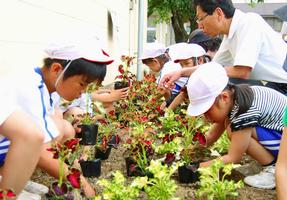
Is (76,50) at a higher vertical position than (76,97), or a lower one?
higher

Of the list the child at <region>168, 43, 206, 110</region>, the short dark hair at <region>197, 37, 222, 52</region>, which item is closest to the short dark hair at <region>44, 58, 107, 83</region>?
the child at <region>168, 43, 206, 110</region>

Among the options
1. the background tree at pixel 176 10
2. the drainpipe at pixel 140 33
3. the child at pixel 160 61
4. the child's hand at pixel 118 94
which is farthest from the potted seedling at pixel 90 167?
the background tree at pixel 176 10

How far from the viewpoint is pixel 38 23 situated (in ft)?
11.3

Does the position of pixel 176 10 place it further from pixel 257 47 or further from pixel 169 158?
pixel 169 158

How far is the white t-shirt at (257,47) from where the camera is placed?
9.63 feet

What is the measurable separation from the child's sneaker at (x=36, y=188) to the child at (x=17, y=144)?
554mm

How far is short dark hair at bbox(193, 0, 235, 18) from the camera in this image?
3.02 m

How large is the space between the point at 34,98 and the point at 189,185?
3.60 ft

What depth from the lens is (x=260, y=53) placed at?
307 cm

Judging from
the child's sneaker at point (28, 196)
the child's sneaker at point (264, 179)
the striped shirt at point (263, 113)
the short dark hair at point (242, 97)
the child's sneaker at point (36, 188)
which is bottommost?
the child's sneaker at point (264, 179)

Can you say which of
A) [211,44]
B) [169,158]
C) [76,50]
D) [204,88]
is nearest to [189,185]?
[169,158]

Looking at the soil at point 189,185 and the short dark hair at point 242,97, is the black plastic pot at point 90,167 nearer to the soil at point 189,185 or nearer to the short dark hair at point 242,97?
the soil at point 189,185

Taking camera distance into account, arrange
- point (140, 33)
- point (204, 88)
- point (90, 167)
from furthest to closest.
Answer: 1. point (140, 33)
2. point (90, 167)
3. point (204, 88)

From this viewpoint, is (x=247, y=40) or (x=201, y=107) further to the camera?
(x=247, y=40)
